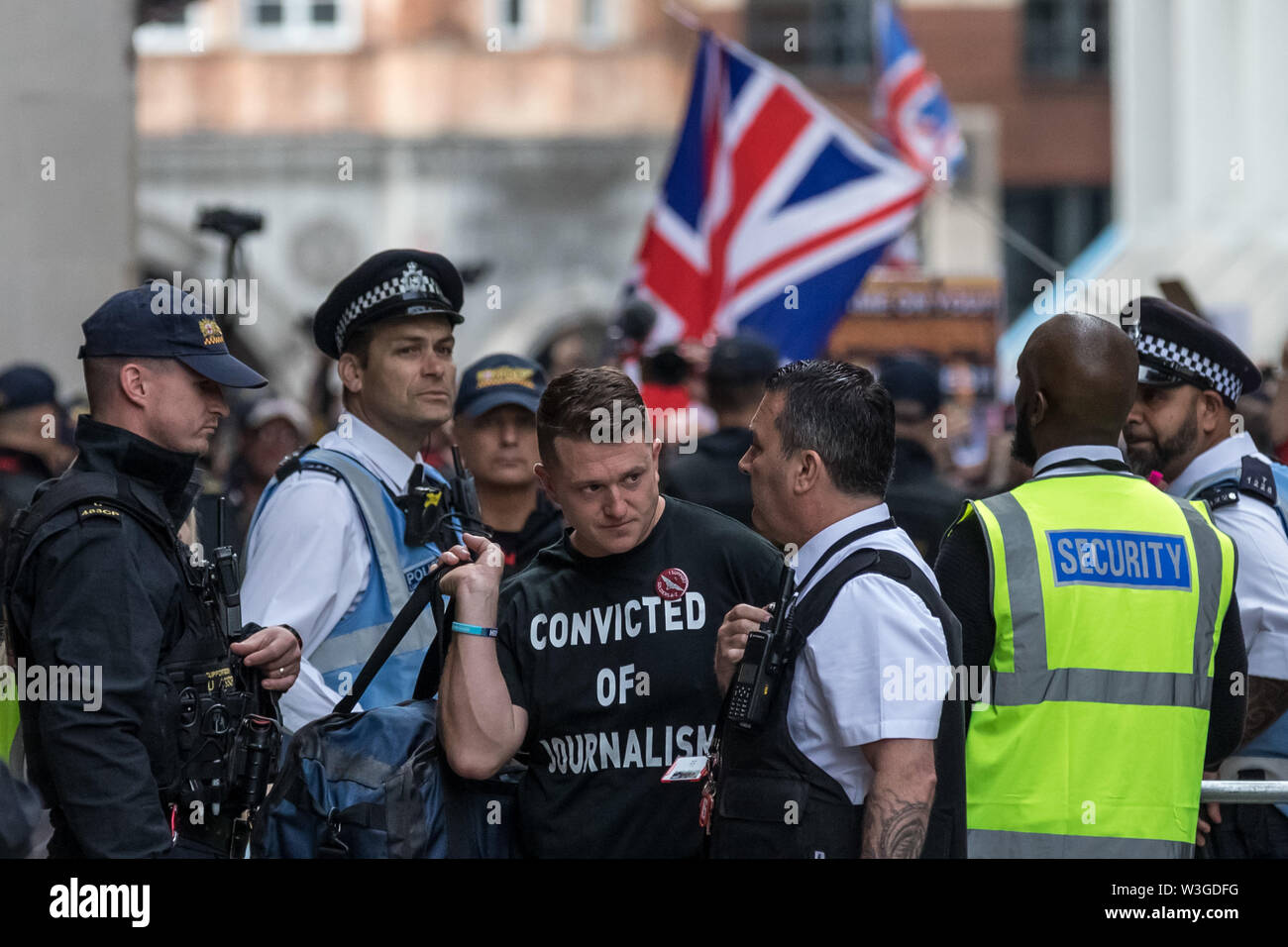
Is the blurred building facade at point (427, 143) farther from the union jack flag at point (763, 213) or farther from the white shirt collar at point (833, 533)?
the white shirt collar at point (833, 533)

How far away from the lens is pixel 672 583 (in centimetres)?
379

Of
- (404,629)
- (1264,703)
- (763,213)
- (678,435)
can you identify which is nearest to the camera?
(404,629)

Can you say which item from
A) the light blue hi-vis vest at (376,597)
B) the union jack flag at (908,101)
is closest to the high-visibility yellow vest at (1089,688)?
the light blue hi-vis vest at (376,597)

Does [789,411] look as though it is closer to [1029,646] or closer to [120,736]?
[1029,646]

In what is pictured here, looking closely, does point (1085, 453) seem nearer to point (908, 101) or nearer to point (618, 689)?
point (618, 689)

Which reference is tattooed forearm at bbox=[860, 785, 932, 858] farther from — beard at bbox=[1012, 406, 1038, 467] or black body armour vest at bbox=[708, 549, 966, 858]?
beard at bbox=[1012, 406, 1038, 467]

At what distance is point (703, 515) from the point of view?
3.95 meters

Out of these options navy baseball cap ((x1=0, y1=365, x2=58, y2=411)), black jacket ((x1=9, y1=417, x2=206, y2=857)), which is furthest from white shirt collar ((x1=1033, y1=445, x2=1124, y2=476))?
navy baseball cap ((x1=0, y1=365, x2=58, y2=411))

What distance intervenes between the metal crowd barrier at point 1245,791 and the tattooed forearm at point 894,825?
1.05m

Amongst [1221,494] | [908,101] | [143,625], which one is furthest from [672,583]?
[908,101]

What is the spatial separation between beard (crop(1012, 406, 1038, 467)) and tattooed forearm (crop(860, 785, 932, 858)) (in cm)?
A: 109

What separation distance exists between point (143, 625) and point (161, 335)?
28.1 inches

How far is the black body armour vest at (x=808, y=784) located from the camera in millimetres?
3348
